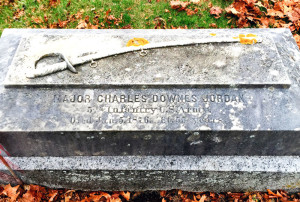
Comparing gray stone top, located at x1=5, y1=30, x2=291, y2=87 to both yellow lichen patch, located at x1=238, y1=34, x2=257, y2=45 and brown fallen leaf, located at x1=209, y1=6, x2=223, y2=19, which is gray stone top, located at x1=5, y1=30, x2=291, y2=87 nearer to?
yellow lichen patch, located at x1=238, y1=34, x2=257, y2=45

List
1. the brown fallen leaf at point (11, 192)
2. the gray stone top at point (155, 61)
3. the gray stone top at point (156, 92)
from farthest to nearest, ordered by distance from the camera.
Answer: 1. the brown fallen leaf at point (11, 192)
2. the gray stone top at point (155, 61)
3. the gray stone top at point (156, 92)

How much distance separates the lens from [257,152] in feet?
9.59

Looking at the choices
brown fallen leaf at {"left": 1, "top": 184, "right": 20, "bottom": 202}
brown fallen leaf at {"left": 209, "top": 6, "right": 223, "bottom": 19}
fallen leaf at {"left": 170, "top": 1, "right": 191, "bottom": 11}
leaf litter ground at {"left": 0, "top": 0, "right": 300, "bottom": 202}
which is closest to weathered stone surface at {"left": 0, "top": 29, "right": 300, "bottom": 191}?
brown fallen leaf at {"left": 1, "top": 184, "right": 20, "bottom": 202}

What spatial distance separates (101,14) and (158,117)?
3334 millimetres

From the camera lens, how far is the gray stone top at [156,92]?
8.57 ft

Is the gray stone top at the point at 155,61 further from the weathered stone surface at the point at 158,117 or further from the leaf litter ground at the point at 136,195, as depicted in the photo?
the leaf litter ground at the point at 136,195

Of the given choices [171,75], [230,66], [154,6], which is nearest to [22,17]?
[154,6]

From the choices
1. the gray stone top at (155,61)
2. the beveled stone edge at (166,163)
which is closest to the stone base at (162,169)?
the beveled stone edge at (166,163)

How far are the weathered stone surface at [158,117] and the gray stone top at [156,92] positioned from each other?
0.01 m

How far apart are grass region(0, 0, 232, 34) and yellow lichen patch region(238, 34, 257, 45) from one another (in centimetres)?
185

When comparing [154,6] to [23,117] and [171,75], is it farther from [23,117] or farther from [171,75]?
[23,117]

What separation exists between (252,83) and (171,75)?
2.77 feet

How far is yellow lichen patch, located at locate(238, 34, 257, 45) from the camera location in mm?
3195

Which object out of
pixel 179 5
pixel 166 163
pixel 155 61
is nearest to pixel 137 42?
pixel 155 61
